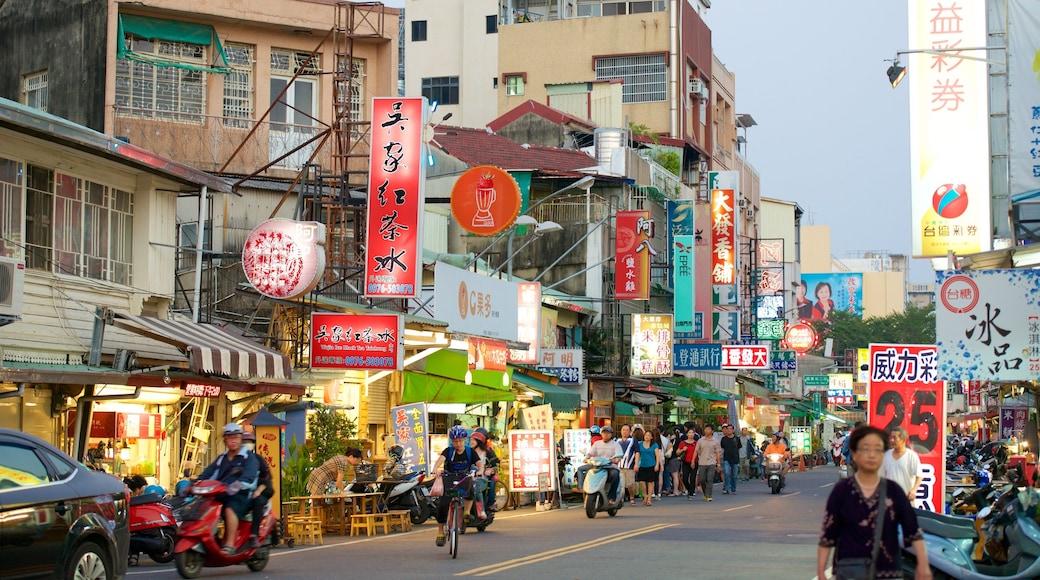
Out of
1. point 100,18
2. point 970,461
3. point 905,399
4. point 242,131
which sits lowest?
point 970,461

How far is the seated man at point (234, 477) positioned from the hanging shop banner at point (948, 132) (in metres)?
14.9

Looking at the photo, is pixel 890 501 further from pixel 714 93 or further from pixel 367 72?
pixel 714 93

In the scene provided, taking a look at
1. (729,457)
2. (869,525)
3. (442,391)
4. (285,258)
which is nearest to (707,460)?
(729,457)

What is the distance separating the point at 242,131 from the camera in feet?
102

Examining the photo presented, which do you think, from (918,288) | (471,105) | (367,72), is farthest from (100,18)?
(918,288)

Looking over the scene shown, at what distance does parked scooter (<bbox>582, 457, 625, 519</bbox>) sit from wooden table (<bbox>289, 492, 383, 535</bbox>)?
4.30 metres

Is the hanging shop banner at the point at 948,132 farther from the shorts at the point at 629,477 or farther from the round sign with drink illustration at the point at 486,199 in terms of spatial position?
the round sign with drink illustration at the point at 486,199

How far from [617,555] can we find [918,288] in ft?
547

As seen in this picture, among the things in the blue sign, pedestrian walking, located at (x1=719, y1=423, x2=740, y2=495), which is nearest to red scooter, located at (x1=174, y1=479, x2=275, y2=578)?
pedestrian walking, located at (x1=719, y1=423, x2=740, y2=495)

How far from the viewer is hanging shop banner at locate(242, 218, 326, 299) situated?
2322 cm

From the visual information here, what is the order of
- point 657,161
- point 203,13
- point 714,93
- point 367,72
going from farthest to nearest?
point 714,93 → point 657,161 → point 367,72 → point 203,13

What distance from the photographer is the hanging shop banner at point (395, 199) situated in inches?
967

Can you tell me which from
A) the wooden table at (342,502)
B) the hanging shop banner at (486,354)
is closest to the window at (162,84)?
the hanging shop banner at (486,354)

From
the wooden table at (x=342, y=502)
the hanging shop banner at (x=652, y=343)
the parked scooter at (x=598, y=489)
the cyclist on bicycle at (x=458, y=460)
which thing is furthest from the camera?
the hanging shop banner at (x=652, y=343)
